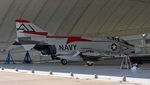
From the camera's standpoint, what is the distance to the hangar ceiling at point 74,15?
28016mm

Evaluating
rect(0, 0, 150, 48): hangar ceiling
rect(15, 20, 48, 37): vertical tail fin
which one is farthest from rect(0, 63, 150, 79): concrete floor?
rect(0, 0, 150, 48): hangar ceiling

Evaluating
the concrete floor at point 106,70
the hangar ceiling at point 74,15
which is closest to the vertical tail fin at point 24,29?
the hangar ceiling at point 74,15

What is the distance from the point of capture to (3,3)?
86.2 feet

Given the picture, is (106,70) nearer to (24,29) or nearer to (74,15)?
(24,29)

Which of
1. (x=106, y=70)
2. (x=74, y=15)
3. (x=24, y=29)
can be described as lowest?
(x=106, y=70)

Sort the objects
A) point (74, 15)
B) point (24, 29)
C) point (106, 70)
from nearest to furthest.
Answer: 1. point (106, 70)
2. point (24, 29)
3. point (74, 15)

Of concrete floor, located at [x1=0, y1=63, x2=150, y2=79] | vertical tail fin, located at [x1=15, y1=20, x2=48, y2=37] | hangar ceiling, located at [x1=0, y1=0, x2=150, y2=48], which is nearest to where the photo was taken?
Result: concrete floor, located at [x1=0, y1=63, x2=150, y2=79]

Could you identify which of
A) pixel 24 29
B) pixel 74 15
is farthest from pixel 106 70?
pixel 74 15

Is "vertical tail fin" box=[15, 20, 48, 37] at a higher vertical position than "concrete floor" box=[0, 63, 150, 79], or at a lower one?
higher

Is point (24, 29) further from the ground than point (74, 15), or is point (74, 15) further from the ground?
point (74, 15)

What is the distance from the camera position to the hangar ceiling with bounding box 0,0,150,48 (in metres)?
28.0

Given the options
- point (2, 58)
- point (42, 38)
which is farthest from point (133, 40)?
point (42, 38)

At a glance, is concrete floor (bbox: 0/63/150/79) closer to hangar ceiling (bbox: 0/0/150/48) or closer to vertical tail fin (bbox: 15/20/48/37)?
vertical tail fin (bbox: 15/20/48/37)

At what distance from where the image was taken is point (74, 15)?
31.5 m
